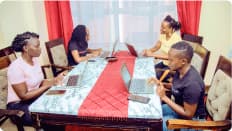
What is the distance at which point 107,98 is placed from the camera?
5.01ft

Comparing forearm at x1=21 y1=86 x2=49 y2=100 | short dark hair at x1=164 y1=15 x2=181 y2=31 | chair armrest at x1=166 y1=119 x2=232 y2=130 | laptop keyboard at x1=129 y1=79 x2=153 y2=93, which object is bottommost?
chair armrest at x1=166 y1=119 x2=232 y2=130

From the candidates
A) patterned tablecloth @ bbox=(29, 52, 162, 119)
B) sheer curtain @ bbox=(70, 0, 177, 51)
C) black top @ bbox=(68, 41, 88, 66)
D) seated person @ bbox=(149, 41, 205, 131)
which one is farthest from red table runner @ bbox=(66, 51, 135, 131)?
sheer curtain @ bbox=(70, 0, 177, 51)

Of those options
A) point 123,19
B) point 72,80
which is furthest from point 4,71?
point 123,19

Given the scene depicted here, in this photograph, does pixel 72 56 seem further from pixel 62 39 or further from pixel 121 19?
pixel 121 19

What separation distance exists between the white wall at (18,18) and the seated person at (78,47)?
633 millimetres

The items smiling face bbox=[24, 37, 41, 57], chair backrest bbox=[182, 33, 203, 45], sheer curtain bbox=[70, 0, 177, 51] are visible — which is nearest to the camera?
smiling face bbox=[24, 37, 41, 57]

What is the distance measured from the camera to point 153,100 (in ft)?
4.83

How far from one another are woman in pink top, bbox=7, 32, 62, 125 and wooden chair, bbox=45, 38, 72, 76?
54cm

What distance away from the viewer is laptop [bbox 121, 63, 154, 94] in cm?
159

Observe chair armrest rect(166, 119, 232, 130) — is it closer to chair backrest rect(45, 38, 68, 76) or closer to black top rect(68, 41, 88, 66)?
black top rect(68, 41, 88, 66)

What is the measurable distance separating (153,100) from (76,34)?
1447mm

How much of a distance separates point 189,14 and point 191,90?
1527mm

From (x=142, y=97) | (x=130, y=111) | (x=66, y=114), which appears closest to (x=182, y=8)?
(x=142, y=97)

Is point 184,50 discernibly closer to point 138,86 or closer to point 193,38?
point 138,86
